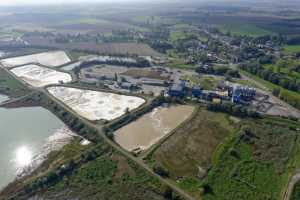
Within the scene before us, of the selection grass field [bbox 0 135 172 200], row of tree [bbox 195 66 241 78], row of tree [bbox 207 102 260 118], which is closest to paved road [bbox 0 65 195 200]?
grass field [bbox 0 135 172 200]

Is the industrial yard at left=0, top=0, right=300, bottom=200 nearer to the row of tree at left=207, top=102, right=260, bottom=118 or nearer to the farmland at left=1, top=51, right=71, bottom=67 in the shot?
the row of tree at left=207, top=102, right=260, bottom=118

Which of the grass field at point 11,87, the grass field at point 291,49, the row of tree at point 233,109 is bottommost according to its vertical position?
the grass field at point 11,87

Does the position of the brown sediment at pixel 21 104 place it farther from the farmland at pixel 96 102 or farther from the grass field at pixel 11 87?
the farmland at pixel 96 102

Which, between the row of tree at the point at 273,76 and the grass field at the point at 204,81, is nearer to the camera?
the row of tree at the point at 273,76

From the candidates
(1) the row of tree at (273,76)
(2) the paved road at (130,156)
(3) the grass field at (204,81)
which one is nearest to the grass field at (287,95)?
(1) the row of tree at (273,76)

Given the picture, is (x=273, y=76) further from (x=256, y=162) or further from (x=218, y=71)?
(x=256, y=162)

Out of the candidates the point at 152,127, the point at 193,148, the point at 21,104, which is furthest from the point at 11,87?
the point at 193,148
